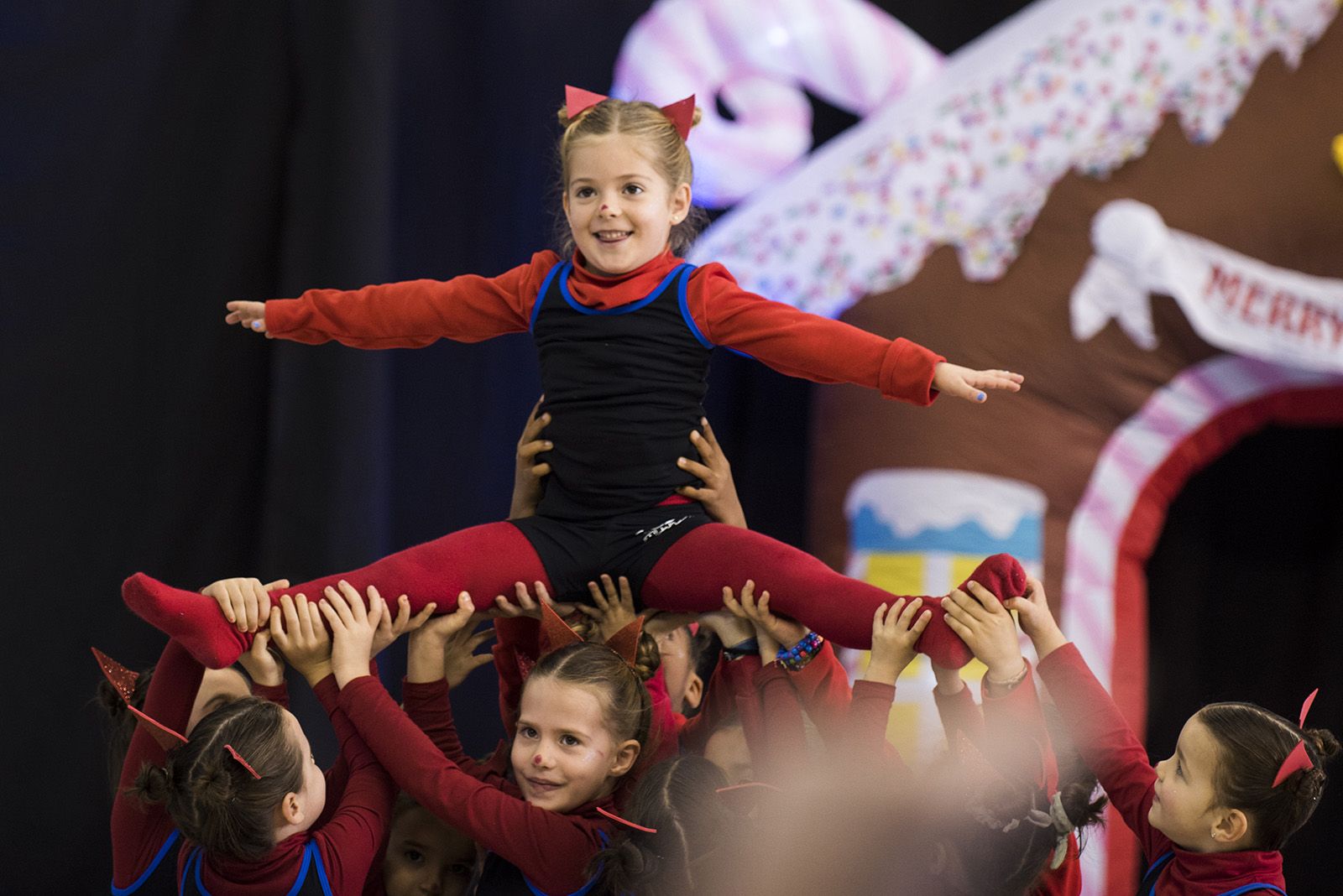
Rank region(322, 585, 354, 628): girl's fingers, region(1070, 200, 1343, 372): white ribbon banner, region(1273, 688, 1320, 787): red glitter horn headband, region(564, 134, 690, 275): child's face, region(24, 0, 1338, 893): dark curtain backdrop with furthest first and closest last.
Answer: region(24, 0, 1338, 893): dark curtain backdrop → region(1070, 200, 1343, 372): white ribbon banner → region(564, 134, 690, 275): child's face → region(322, 585, 354, 628): girl's fingers → region(1273, 688, 1320, 787): red glitter horn headband

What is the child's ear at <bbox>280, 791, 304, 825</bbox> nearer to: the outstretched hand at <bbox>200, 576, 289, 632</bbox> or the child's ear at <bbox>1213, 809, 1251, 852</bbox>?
the outstretched hand at <bbox>200, 576, 289, 632</bbox>

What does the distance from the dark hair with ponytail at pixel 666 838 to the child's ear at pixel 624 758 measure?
0.11 m

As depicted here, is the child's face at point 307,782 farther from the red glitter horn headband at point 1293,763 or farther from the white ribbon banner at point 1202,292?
the white ribbon banner at point 1202,292

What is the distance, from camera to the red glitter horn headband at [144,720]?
1425 mm

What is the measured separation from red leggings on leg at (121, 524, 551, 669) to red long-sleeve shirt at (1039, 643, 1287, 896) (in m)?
0.60

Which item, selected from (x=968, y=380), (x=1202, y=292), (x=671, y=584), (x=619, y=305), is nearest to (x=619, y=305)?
(x=619, y=305)

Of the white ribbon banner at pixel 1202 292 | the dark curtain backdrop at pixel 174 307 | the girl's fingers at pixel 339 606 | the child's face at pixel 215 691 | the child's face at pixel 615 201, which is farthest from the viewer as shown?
the dark curtain backdrop at pixel 174 307

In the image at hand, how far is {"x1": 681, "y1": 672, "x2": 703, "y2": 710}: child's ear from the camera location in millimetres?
2139

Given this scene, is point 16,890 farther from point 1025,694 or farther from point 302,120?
point 1025,694

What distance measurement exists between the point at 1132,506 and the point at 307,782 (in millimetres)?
1836

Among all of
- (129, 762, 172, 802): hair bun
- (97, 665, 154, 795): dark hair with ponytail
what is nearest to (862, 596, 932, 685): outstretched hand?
(129, 762, 172, 802): hair bun

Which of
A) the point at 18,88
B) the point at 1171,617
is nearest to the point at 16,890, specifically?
the point at 18,88

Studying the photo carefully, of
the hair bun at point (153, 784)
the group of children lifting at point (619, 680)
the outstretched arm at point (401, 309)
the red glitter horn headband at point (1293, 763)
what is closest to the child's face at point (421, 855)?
the group of children lifting at point (619, 680)

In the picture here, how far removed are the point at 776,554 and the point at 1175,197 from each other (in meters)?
1.46
